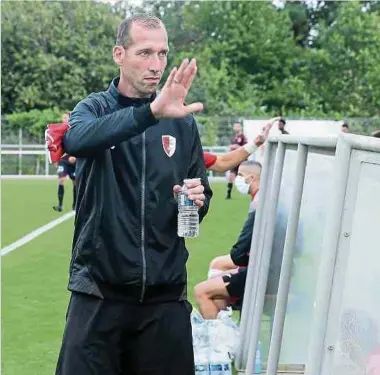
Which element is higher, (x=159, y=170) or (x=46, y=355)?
(x=159, y=170)

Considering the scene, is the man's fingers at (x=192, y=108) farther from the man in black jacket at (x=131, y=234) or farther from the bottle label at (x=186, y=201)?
the bottle label at (x=186, y=201)

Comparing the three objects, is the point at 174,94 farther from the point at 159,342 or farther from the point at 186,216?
the point at 159,342

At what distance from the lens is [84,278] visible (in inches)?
152

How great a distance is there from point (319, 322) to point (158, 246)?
0.80 meters

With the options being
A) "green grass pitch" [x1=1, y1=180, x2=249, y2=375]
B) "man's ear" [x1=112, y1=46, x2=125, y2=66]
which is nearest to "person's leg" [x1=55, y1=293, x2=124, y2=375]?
"man's ear" [x1=112, y1=46, x2=125, y2=66]

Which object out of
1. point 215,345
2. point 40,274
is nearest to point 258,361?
point 215,345

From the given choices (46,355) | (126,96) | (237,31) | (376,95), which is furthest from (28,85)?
(126,96)

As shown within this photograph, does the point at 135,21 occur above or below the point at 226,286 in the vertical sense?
above

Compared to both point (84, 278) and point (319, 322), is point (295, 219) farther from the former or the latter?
point (84, 278)

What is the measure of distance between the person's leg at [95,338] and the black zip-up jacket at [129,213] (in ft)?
0.18

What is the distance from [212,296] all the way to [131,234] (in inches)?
156

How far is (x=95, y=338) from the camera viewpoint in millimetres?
3836

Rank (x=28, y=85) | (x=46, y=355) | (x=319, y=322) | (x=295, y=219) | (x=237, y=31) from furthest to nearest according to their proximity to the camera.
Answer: (x=237, y=31) < (x=28, y=85) < (x=46, y=355) < (x=295, y=219) < (x=319, y=322)

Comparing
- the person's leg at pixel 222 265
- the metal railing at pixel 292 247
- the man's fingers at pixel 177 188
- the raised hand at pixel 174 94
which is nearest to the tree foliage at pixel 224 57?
the person's leg at pixel 222 265
